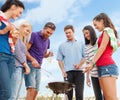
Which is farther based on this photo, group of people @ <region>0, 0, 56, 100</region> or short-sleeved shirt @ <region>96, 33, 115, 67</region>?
short-sleeved shirt @ <region>96, 33, 115, 67</region>

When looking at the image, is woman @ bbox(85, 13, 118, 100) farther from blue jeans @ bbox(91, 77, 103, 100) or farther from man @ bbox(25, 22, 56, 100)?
man @ bbox(25, 22, 56, 100)

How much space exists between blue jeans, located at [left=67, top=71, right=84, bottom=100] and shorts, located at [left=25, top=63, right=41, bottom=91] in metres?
0.68

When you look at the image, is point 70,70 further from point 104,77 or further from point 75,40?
point 104,77

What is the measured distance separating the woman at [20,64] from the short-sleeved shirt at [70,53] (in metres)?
1.42

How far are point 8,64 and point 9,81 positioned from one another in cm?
24

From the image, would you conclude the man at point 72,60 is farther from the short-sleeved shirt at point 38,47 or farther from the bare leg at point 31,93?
the bare leg at point 31,93

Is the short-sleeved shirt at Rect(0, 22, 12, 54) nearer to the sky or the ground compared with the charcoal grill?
nearer to the sky

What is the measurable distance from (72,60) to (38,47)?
81 centimetres

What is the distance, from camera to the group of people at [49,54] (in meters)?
3.78

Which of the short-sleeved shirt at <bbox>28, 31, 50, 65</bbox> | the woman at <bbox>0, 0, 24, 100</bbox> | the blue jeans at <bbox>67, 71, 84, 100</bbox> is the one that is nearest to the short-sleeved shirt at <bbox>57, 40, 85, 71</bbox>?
the blue jeans at <bbox>67, 71, 84, 100</bbox>

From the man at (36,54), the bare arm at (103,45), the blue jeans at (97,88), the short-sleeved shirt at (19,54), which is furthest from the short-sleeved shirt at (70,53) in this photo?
the bare arm at (103,45)

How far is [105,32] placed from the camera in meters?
4.12

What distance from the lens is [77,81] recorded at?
585 cm

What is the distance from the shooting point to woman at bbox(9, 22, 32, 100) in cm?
403
